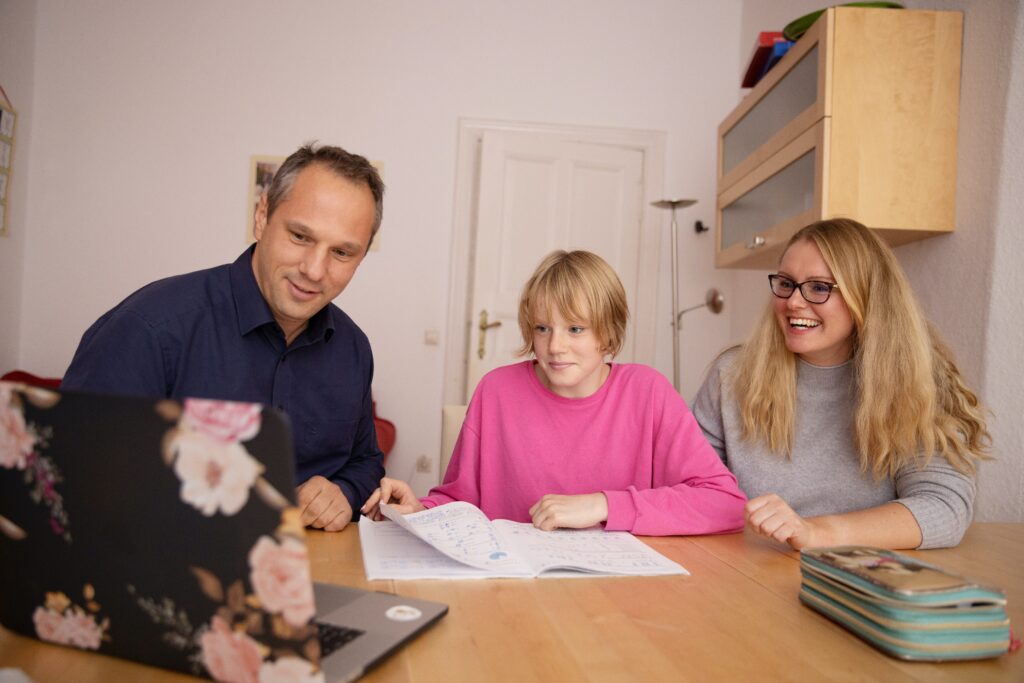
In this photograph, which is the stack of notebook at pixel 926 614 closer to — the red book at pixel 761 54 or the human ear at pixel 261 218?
the human ear at pixel 261 218

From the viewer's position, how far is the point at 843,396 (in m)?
1.56

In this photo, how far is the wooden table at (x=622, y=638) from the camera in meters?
0.67

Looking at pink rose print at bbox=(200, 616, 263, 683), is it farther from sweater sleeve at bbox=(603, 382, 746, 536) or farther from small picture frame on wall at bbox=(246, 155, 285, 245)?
small picture frame on wall at bbox=(246, 155, 285, 245)

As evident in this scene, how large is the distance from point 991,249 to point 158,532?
2.01m

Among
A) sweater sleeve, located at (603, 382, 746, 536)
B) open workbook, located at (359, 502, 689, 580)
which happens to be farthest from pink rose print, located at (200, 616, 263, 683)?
sweater sleeve, located at (603, 382, 746, 536)

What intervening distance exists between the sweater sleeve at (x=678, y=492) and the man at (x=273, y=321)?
503mm

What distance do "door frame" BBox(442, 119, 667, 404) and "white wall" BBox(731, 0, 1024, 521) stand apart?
86.8 inches

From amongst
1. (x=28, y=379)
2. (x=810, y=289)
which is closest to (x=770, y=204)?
(x=810, y=289)

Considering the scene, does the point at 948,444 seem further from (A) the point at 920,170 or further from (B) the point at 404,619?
(B) the point at 404,619

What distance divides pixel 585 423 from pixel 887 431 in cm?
58

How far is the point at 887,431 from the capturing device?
4.67 feet

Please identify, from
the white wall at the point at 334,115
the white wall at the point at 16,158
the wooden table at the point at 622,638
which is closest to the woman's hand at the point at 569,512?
the wooden table at the point at 622,638

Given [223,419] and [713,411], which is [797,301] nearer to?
[713,411]

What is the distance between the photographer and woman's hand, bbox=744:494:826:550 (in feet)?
3.70
